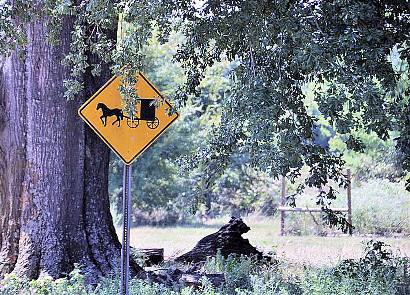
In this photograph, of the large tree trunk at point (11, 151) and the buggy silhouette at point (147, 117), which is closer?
the buggy silhouette at point (147, 117)

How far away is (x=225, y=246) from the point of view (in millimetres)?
11898

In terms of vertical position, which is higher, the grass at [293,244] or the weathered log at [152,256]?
the weathered log at [152,256]

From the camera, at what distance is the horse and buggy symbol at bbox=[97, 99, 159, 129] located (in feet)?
22.6

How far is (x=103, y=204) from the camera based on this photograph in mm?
8852

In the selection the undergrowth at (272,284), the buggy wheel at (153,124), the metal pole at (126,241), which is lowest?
the undergrowth at (272,284)

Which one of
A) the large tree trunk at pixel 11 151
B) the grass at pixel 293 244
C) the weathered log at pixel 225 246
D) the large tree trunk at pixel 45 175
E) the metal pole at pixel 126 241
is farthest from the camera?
the grass at pixel 293 244

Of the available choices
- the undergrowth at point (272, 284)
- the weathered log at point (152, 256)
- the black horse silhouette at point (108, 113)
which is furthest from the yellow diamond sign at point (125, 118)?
the weathered log at point (152, 256)

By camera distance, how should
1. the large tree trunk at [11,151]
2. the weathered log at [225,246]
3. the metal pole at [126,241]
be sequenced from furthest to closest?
1. the weathered log at [225,246]
2. the large tree trunk at [11,151]
3. the metal pole at [126,241]

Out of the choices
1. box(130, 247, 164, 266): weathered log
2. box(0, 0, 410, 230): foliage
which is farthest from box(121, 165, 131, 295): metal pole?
box(130, 247, 164, 266): weathered log

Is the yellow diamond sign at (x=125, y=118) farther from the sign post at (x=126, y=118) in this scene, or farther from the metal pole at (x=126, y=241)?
the metal pole at (x=126, y=241)

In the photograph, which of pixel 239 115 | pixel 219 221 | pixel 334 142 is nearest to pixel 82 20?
pixel 239 115

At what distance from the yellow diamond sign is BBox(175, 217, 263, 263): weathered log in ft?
15.9

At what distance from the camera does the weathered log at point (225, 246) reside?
1167 centimetres

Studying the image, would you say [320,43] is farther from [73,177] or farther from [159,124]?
[73,177]
